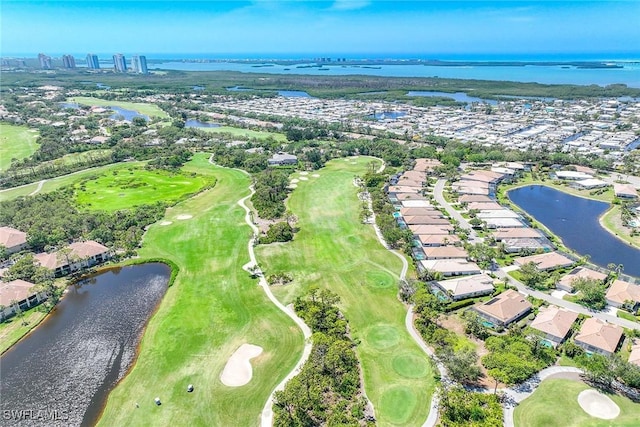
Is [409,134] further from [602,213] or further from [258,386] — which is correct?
[258,386]

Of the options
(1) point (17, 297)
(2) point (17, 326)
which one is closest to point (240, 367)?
(2) point (17, 326)

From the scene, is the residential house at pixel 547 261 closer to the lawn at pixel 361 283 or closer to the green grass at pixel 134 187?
the lawn at pixel 361 283

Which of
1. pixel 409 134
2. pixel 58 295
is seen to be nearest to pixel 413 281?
pixel 58 295

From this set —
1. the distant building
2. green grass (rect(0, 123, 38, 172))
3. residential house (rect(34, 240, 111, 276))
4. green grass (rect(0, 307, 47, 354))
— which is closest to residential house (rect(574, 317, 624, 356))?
green grass (rect(0, 307, 47, 354))

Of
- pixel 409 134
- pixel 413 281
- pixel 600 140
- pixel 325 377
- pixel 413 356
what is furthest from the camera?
pixel 409 134

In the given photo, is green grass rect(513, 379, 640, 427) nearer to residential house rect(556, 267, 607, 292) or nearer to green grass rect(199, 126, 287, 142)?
residential house rect(556, 267, 607, 292)
